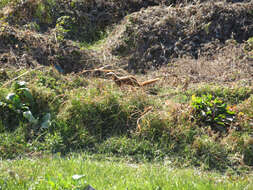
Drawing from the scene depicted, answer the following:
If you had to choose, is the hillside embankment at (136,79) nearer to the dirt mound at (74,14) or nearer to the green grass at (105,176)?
the dirt mound at (74,14)

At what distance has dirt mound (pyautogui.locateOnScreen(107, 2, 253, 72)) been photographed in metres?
9.89

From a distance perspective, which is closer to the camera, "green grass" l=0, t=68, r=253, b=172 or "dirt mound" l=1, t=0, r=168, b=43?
"green grass" l=0, t=68, r=253, b=172

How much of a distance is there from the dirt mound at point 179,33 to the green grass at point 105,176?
5.09 metres

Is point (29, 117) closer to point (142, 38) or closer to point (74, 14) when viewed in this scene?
point (142, 38)

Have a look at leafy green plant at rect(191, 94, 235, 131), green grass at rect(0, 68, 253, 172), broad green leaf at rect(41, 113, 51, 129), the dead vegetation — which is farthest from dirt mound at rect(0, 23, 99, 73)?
leafy green plant at rect(191, 94, 235, 131)

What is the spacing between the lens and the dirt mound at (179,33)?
9.89 meters

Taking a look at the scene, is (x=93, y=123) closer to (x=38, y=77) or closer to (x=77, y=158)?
(x=77, y=158)

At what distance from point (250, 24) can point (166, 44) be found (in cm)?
275

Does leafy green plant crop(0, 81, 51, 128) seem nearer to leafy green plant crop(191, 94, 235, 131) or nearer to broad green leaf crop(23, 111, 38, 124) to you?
broad green leaf crop(23, 111, 38, 124)

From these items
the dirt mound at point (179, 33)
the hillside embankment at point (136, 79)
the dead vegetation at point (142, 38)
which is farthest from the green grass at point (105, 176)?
the dirt mound at point (179, 33)

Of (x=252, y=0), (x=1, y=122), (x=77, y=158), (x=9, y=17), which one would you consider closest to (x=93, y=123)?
(x=77, y=158)

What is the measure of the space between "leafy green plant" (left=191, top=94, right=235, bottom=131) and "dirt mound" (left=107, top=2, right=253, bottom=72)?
11.5ft

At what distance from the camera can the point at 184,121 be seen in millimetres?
6180

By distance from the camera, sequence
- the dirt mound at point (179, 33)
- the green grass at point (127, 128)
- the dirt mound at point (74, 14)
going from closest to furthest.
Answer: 1. the green grass at point (127, 128)
2. the dirt mound at point (179, 33)
3. the dirt mound at point (74, 14)
